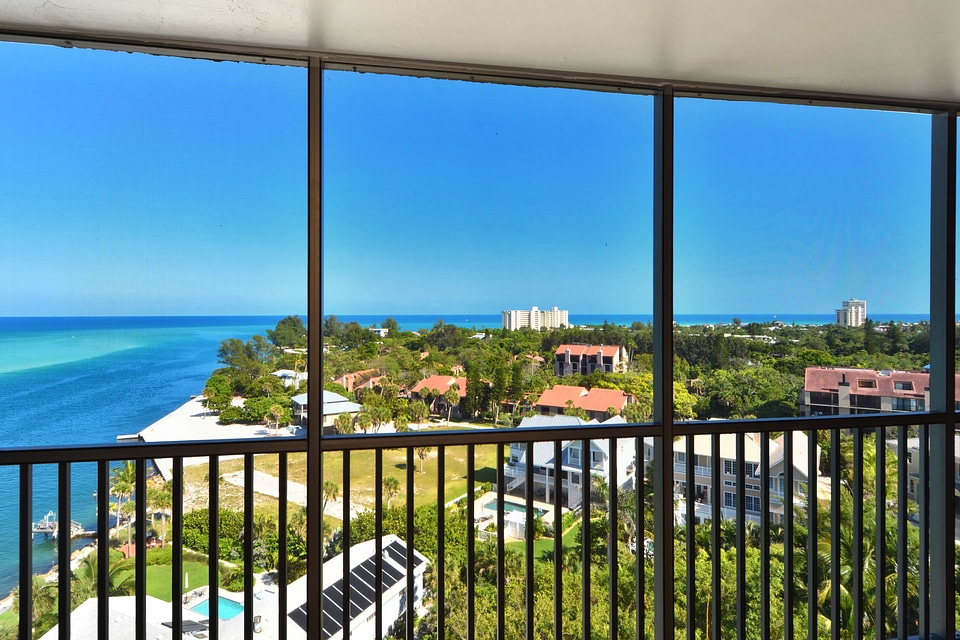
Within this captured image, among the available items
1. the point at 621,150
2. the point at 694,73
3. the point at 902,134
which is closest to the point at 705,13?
the point at 694,73

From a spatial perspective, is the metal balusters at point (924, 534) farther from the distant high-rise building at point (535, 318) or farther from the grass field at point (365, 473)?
the distant high-rise building at point (535, 318)

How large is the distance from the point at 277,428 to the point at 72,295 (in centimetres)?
112

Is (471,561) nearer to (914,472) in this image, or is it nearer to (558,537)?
(558,537)

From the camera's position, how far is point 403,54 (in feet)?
6.05

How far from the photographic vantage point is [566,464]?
3.24 m

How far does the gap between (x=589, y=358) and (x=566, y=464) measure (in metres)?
0.80

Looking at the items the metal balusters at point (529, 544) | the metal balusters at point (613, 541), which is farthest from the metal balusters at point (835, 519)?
the metal balusters at point (529, 544)

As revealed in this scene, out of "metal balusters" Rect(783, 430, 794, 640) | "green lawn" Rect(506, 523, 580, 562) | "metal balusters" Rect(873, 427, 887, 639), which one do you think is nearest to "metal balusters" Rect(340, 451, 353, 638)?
"metal balusters" Rect(783, 430, 794, 640)

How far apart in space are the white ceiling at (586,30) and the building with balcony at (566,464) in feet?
4.89

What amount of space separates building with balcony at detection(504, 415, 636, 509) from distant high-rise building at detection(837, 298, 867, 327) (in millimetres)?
1679

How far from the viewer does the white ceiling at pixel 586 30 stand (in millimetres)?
1498

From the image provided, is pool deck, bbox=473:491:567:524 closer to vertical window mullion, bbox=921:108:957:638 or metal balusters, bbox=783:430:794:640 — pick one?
metal balusters, bbox=783:430:794:640

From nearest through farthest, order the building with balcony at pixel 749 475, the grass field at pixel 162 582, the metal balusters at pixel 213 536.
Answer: the metal balusters at pixel 213 536, the grass field at pixel 162 582, the building with balcony at pixel 749 475

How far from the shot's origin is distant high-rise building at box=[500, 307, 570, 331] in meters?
3.65
